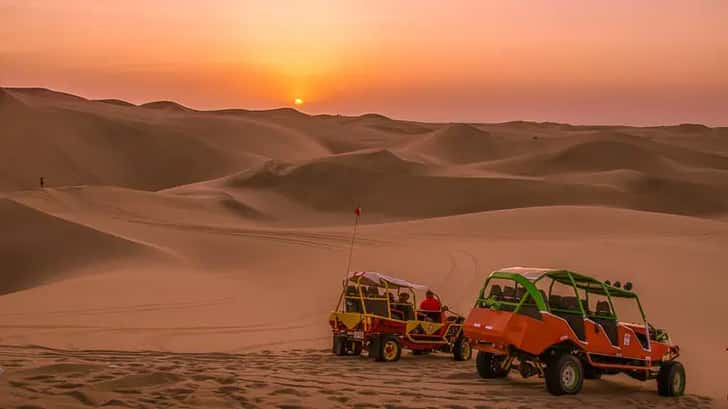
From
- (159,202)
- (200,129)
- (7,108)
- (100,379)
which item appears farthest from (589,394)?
(200,129)

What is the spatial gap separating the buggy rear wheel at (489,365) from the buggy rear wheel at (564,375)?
106cm

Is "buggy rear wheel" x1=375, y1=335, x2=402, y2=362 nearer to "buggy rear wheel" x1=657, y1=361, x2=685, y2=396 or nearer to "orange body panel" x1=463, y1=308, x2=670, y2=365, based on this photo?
"orange body panel" x1=463, y1=308, x2=670, y2=365

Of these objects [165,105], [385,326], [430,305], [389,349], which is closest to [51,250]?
[430,305]

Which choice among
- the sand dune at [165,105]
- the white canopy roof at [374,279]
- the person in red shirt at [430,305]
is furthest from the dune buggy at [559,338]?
the sand dune at [165,105]

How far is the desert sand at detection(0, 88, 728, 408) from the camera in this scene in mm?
10461

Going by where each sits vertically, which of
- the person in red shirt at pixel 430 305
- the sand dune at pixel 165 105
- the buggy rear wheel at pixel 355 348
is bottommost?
the buggy rear wheel at pixel 355 348

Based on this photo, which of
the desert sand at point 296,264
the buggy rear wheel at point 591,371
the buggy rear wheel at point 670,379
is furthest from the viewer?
the buggy rear wheel at point 670,379

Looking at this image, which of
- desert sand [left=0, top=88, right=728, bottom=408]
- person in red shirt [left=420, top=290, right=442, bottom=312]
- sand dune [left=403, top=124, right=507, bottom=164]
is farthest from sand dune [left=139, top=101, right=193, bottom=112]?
person in red shirt [left=420, top=290, right=442, bottom=312]

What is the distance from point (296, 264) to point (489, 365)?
1427 cm

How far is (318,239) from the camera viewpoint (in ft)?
101

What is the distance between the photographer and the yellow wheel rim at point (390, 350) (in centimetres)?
1384

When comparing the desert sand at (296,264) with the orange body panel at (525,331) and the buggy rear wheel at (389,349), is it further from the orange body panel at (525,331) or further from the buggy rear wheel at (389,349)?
the orange body panel at (525,331)

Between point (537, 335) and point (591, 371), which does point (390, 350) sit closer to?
point (591, 371)

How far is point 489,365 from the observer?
12070 mm
